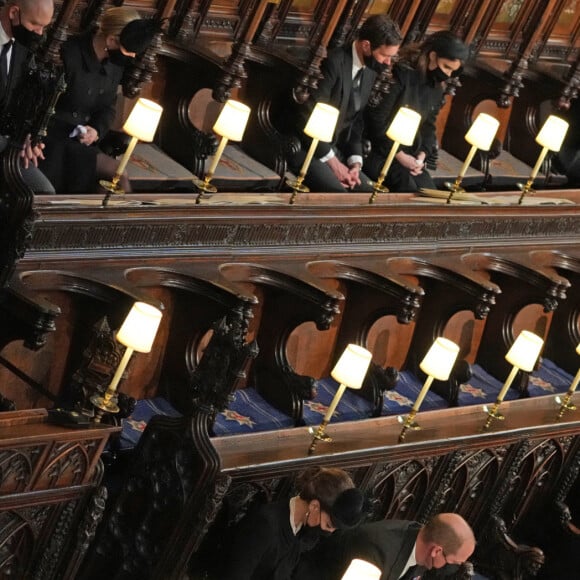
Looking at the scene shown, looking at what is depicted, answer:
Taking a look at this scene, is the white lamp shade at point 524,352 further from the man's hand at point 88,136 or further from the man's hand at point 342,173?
the man's hand at point 88,136

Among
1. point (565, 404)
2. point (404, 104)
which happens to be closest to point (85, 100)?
point (404, 104)

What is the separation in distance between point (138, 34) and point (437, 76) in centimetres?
205

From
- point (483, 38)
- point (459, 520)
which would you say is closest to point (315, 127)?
point (459, 520)

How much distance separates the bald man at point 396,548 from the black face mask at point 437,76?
2596 mm

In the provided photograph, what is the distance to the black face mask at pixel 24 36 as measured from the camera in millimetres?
5457

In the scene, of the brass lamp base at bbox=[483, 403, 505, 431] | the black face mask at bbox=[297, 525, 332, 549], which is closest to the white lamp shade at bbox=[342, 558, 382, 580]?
the black face mask at bbox=[297, 525, 332, 549]

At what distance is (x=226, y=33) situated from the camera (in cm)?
718

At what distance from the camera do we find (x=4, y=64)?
5.55 m

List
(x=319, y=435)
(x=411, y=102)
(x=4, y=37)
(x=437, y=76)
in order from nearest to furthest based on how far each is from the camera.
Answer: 1. (x=4, y=37)
2. (x=319, y=435)
3. (x=437, y=76)
4. (x=411, y=102)

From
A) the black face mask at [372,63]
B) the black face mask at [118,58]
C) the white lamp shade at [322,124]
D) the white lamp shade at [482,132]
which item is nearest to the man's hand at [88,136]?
the black face mask at [118,58]

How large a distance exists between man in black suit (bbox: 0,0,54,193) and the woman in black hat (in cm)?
238

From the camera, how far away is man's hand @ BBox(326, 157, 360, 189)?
24.0 ft

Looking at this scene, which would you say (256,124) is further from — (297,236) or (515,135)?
(515,135)

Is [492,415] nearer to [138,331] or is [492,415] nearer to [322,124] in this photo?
[322,124]
